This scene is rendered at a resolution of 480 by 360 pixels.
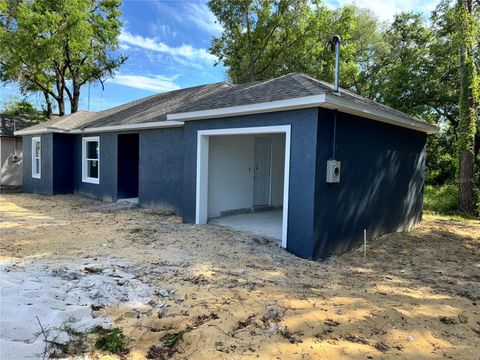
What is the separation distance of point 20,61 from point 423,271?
20.9m

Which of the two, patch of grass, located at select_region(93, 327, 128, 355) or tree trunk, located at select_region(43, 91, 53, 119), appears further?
tree trunk, located at select_region(43, 91, 53, 119)

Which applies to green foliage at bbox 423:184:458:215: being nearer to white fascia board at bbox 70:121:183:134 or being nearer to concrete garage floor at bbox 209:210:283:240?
concrete garage floor at bbox 209:210:283:240

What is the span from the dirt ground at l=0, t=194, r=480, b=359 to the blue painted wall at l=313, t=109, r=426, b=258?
1.31ft

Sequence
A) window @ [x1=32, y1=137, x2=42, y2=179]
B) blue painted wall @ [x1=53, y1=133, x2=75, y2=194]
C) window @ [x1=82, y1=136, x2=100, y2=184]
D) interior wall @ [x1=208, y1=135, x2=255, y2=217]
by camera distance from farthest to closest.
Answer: window @ [x1=32, y1=137, x2=42, y2=179] → blue painted wall @ [x1=53, y1=133, x2=75, y2=194] → window @ [x1=82, y1=136, x2=100, y2=184] → interior wall @ [x1=208, y1=135, x2=255, y2=217]

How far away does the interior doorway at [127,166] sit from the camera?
40.6 ft

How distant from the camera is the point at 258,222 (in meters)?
8.80

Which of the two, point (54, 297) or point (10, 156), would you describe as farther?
point (10, 156)

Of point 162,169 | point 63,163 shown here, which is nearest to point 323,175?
point 162,169

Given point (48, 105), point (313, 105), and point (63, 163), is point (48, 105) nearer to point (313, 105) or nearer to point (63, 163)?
point (63, 163)

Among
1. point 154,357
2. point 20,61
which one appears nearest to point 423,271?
point 154,357

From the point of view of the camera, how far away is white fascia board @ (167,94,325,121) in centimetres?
584

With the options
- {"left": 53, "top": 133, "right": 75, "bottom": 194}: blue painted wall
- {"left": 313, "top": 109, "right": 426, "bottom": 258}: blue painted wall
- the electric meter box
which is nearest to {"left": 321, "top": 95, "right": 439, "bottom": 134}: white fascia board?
{"left": 313, "top": 109, "right": 426, "bottom": 258}: blue painted wall

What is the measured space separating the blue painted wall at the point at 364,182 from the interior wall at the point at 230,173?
11.5ft

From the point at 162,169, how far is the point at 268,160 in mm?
3159
